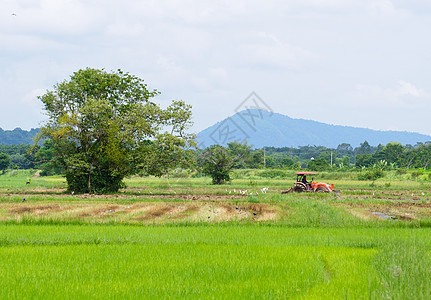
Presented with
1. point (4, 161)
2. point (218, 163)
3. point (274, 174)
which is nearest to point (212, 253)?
point (218, 163)

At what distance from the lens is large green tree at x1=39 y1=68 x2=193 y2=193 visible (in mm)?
25812

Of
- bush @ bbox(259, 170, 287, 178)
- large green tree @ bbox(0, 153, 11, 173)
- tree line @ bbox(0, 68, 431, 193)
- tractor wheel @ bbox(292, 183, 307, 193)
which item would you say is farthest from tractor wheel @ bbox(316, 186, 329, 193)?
A: large green tree @ bbox(0, 153, 11, 173)

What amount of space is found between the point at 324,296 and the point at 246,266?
2174 mm

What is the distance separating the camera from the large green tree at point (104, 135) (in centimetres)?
2581

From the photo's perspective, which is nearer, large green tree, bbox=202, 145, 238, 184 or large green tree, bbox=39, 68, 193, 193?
large green tree, bbox=39, 68, 193, 193

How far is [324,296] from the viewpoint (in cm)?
650

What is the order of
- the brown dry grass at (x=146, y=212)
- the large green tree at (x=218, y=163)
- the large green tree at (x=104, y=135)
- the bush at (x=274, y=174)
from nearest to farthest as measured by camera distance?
1. the brown dry grass at (x=146, y=212)
2. the large green tree at (x=104, y=135)
3. the large green tree at (x=218, y=163)
4. the bush at (x=274, y=174)

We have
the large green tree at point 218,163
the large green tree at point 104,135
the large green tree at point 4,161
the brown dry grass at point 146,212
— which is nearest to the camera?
the brown dry grass at point 146,212

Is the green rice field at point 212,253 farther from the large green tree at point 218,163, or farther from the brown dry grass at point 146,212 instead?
the large green tree at point 218,163

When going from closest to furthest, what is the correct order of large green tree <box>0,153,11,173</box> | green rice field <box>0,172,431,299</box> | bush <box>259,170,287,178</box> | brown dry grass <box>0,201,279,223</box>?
green rice field <box>0,172,431,299</box> < brown dry grass <box>0,201,279,223</box> < bush <box>259,170,287,178</box> < large green tree <box>0,153,11,173</box>

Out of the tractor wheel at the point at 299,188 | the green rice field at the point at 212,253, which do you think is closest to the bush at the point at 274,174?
the tractor wheel at the point at 299,188

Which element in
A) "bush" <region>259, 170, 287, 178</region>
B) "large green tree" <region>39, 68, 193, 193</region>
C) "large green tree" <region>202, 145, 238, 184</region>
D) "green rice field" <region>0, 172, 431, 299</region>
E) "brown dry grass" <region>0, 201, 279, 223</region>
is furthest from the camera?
"bush" <region>259, 170, 287, 178</region>

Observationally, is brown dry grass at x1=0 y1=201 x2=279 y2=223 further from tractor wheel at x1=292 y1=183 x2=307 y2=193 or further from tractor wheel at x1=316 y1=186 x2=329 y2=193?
tractor wheel at x1=316 y1=186 x2=329 y2=193

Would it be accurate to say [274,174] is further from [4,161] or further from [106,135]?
[4,161]
